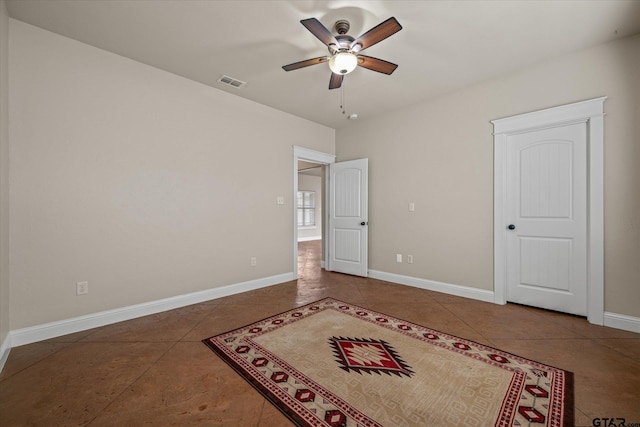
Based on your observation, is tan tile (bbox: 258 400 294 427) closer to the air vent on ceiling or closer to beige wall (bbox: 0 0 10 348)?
beige wall (bbox: 0 0 10 348)

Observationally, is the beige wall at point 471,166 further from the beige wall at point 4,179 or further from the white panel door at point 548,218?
the beige wall at point 4,179

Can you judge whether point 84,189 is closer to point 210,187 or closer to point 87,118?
point 87,118

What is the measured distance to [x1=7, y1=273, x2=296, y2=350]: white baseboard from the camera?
2416 millimetres

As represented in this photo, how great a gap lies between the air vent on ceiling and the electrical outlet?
273cm

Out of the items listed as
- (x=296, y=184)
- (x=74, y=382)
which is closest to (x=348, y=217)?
(x=296, y=184)

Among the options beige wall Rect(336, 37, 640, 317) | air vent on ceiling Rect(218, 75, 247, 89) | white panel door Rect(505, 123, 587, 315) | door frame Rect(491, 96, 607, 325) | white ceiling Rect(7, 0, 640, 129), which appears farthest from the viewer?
air vent on ceiling Rect(218, 75, 247, 89)

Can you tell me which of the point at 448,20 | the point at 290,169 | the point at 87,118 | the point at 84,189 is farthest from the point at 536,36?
the point at 84,189

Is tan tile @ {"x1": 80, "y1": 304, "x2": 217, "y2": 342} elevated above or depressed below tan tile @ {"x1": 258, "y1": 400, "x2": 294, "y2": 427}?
A: above

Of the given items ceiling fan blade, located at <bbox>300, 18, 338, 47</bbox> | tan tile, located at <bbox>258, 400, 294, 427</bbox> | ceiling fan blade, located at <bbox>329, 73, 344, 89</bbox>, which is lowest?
tan tile, located at <bbox>258, 400, 294, 427</bbox>

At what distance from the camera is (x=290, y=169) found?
15.2 ft

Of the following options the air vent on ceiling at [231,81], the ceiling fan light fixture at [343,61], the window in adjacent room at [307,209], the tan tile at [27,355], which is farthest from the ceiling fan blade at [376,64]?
the window in adjacent room at [307,209]

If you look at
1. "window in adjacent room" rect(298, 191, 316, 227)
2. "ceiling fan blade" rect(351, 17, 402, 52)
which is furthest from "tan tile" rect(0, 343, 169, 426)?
"window in adjacent room" rect(298, 191, 316, 227)

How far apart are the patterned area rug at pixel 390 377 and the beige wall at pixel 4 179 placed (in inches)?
62.9

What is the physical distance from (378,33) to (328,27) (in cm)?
60
